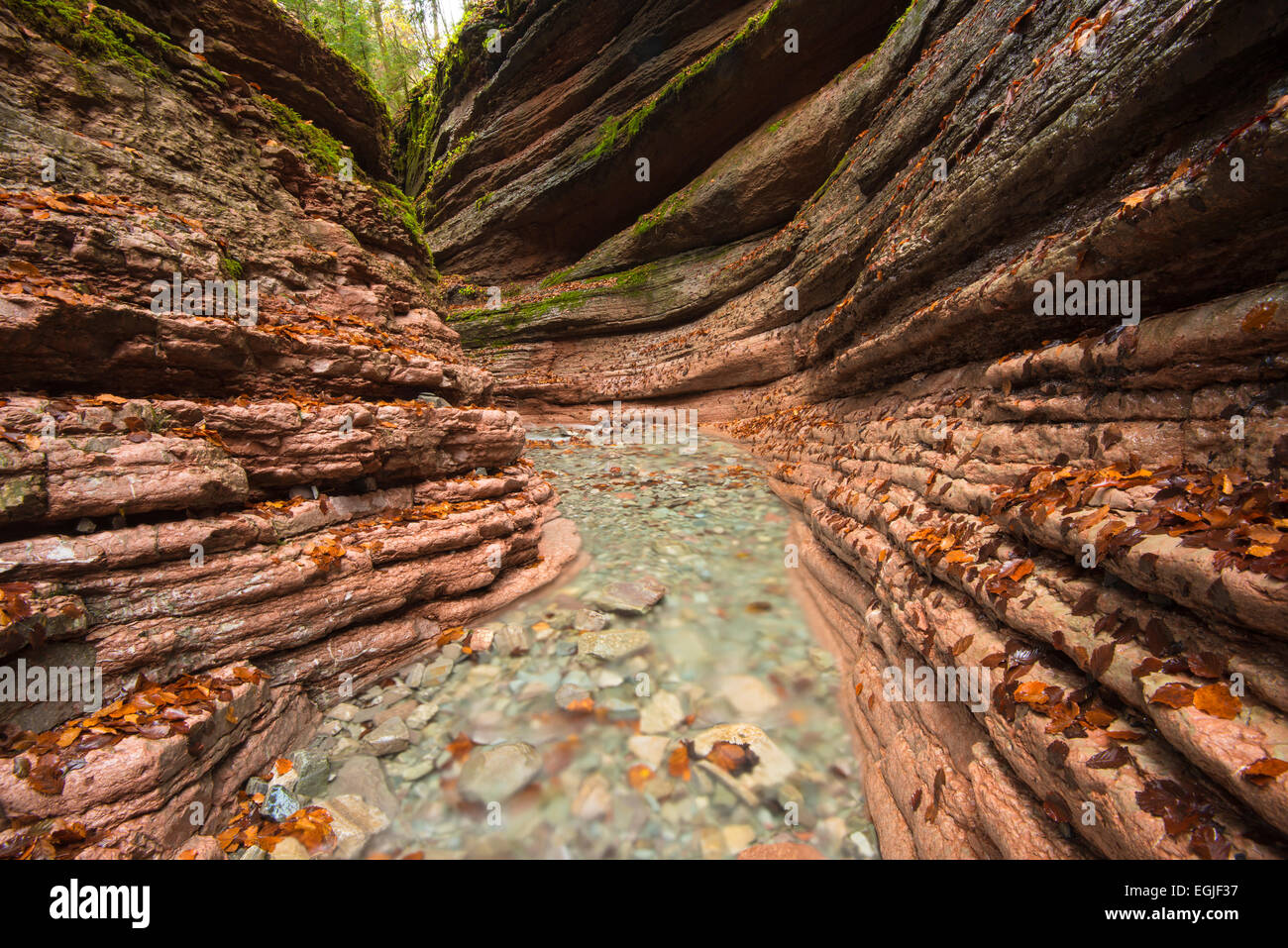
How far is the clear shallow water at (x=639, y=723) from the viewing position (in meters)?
3.04

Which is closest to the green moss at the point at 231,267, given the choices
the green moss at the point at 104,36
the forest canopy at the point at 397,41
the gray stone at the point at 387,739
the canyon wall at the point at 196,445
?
the canyon wall at the point at 196,445

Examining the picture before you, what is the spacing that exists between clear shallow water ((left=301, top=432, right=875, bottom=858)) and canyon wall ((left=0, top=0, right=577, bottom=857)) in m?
0.85

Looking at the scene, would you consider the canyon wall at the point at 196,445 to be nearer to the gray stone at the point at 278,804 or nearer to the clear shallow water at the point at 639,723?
the gray stone at the point at 278,804

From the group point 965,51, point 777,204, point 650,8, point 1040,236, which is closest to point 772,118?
point 777,204

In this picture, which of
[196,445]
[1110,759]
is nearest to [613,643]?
[1110,759]

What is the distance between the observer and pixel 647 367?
16.0 meters

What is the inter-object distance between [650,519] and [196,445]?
5718mm

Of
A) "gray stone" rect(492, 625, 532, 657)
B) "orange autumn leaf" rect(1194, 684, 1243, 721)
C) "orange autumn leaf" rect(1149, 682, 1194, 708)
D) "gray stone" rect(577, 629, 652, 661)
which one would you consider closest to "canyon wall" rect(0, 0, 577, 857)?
"gray stone" rect(492, 625, 532, 657)

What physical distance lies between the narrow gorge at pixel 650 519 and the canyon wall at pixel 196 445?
0.12 ft

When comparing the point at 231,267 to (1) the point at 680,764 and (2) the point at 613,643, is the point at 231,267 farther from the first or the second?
(1) the point at 680,764

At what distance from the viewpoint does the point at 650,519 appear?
7859 millimetres

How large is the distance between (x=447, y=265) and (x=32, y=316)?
2147 cm

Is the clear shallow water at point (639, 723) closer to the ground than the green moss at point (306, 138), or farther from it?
closer to the ground
